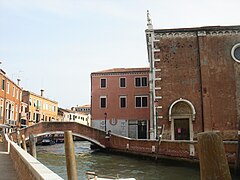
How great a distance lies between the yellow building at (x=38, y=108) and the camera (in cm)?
4003

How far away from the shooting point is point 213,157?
163cm

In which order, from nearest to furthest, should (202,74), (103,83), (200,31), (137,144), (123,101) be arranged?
(202,74) → (200,31) → (137,144) → (123,101) → (103,83)

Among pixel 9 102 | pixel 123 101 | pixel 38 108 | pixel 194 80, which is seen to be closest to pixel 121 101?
pixel 123 101

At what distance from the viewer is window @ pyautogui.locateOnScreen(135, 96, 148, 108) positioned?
28362mm

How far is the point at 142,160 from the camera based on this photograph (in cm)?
1827

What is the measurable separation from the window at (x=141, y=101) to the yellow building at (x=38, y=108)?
17.8m

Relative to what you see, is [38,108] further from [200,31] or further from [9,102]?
[200,31]

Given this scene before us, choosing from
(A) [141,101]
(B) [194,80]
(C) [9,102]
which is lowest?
(A) [141,101]

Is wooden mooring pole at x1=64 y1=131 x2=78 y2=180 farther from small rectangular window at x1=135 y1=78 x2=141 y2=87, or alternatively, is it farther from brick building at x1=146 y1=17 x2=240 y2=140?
small rectangular window at x1=135 y1=78 x2=141 y2=87

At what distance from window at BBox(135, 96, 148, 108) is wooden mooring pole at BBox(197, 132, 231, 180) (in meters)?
26.7

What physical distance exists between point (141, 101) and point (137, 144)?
29.9ft

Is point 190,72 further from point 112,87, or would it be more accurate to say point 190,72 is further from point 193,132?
point 112,87

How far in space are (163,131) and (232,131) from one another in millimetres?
4237

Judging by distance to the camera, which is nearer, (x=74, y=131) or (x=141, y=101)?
(x=74, y=131)
